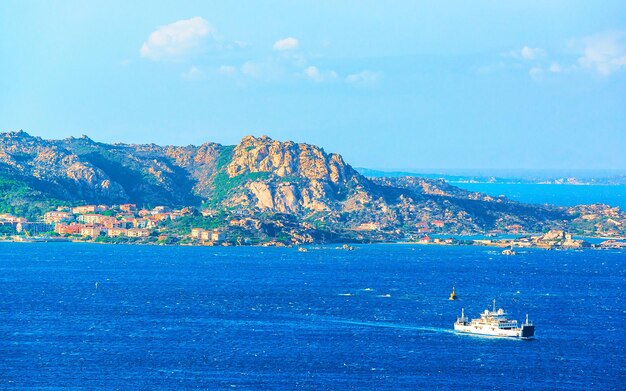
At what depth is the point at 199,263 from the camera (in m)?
199

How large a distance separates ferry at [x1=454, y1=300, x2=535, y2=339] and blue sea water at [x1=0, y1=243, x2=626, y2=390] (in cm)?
148

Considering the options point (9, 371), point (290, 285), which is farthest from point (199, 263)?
point (9, 371)

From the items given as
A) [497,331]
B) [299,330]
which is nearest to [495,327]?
[497,331]

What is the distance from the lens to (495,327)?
380 feet

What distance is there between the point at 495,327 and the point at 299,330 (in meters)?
17.8

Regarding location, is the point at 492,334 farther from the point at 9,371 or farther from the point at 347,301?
the point at 9,371

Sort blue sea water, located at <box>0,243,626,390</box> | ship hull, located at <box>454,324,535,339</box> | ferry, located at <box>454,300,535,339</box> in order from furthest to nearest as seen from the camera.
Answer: ferry, located at <box>454,300,535,339</box> → ship hull, located at <box>454,324,535,339</box> → blue sea water, located at <box>0,243,626,390</box>

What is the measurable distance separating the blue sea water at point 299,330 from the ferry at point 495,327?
4.84ft

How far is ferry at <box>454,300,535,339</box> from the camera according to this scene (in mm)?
113125

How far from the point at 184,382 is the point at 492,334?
3523 centimetres

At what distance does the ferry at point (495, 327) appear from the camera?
371 feet

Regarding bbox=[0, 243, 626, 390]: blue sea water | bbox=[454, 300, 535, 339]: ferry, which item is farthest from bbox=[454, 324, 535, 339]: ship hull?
bbox=[0, 243, 626, 390]: blue sea water

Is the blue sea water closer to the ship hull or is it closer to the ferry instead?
the ship hull

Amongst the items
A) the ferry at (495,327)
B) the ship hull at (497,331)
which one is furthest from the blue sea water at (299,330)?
the ferry at (495,327)
